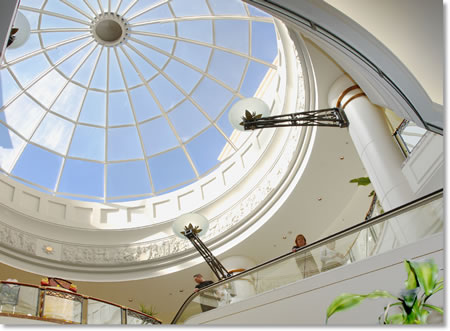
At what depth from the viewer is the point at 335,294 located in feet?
22.4

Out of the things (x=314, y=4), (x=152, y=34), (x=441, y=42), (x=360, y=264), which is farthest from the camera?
(x=152, y=34)

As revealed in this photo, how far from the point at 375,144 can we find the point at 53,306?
7.32 metres

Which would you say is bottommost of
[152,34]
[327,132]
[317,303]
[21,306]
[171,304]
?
[317,303]

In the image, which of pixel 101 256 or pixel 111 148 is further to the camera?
pixel 111 148

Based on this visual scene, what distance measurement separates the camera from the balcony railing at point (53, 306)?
30.4ft

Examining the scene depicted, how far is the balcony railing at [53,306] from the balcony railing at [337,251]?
6.51ft

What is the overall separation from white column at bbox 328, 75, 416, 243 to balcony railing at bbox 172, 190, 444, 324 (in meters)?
1.09

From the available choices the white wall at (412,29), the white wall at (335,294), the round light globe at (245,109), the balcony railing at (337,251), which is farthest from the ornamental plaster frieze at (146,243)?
the white wall at (412,29)

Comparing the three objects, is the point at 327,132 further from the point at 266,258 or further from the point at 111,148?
the point at 111,148

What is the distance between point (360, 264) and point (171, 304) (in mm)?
11357

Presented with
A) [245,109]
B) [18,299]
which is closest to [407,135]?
[245,109]


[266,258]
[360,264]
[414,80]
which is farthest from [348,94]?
[266,258]

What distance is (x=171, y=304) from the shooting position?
1673 centimetres

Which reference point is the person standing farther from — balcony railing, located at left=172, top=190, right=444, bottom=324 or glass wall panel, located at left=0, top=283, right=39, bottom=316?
glass wall panel, located at left=0, top=283, right=39, bottom=316
